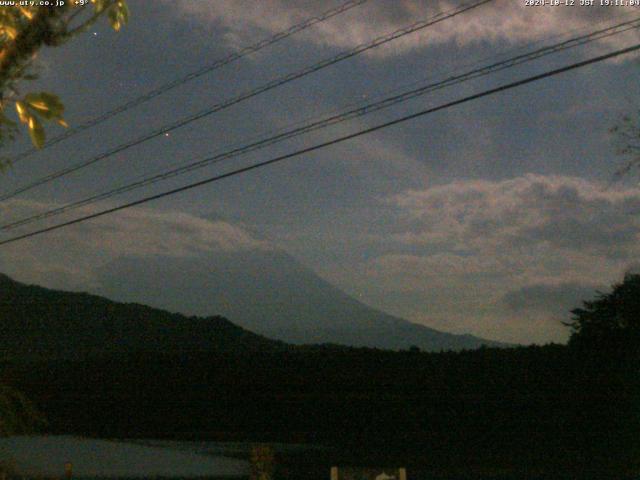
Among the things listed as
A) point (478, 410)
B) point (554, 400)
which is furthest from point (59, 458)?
point (554, 400)

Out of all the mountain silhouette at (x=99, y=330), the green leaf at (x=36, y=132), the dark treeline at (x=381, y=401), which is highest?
the mountain silhouette at (x=99, y=330)

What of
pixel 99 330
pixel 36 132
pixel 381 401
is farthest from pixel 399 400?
pixel 99 330

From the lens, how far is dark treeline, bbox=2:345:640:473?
26.2m

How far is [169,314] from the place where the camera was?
225ft

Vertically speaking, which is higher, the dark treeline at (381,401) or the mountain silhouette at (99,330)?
the mountain silhouette at (99,330)

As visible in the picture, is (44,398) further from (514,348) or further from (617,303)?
(617,303)

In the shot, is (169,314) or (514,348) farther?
(169,314)

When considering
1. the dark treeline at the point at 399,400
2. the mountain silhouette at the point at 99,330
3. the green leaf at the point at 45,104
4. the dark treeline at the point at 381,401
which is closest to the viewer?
the green leaf at the point at 45,104

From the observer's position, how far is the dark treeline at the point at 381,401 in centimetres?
2622

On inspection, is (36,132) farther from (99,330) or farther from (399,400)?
(99,330)

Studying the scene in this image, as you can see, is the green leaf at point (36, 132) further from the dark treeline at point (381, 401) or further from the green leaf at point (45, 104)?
the dark treeline at point (381, 401)

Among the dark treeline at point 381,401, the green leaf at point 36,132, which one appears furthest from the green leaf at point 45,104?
the dark treeline at point 381,401

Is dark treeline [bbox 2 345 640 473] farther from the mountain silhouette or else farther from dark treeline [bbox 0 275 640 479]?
the mountain silhouette

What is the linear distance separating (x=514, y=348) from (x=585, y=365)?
287 centimetres
